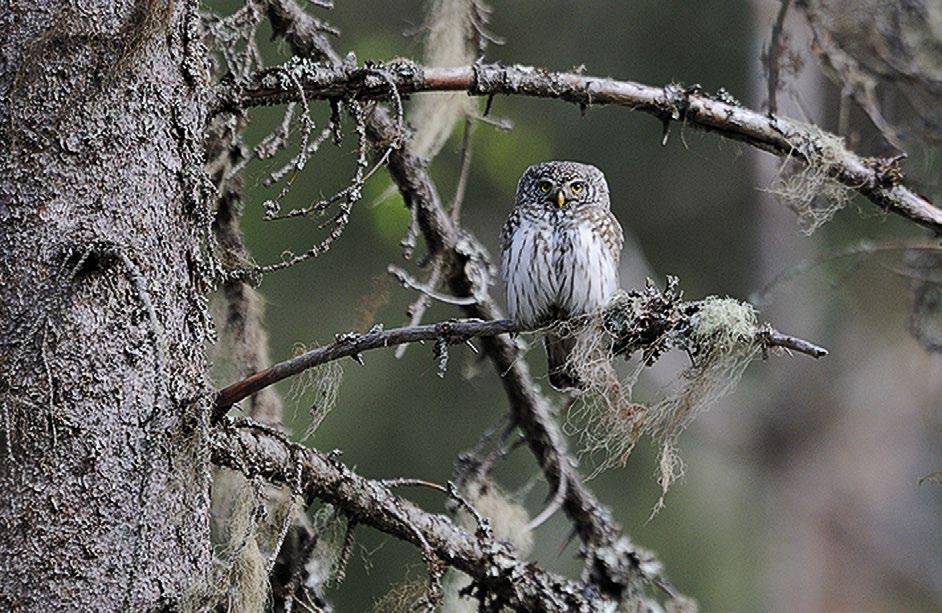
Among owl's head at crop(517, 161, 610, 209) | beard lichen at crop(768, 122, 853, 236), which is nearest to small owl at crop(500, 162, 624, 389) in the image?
owl's head at crop(517, 161, 610, 209)

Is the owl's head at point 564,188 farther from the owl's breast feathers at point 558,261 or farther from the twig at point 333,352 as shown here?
the twig at point 333,352

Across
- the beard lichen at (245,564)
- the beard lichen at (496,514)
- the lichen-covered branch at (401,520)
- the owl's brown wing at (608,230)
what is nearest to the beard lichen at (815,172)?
the owl's brown wing at (608,230)

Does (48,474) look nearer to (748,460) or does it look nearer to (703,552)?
(703,552)

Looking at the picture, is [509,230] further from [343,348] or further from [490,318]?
[343,348]

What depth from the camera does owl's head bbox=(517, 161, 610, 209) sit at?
410cm

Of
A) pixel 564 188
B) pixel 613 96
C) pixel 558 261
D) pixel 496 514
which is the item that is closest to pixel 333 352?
pixel 613 96

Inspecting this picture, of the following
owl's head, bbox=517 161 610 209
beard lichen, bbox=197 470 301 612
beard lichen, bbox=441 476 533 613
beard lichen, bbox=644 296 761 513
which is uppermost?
owl's head, bbox=517 161 610 209

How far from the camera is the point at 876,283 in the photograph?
12.4m

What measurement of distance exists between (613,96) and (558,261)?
2.54 ft

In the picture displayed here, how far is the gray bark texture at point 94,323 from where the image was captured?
8.79 feet

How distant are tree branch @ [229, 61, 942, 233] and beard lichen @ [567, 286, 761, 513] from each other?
0.50m

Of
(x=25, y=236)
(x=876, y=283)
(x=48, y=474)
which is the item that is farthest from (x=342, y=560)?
(x=876, y=283)

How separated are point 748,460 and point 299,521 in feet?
28.3

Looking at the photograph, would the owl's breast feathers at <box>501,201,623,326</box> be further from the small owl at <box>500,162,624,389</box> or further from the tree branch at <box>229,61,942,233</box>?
the tree branch at <box>229,61,942,233</box>
